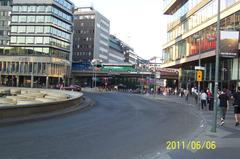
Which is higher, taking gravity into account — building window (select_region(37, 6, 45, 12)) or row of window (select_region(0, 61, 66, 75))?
building window (select_region(37, 6, 45, 12))

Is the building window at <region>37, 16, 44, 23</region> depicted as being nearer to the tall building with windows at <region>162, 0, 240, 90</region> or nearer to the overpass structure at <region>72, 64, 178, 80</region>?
the overpass structure at <region>72, 64, 178, 80</region>

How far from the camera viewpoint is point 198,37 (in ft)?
192

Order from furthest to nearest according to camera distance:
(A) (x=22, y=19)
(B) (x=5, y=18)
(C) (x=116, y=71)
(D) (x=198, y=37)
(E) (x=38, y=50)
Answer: (B) (x=5, y=18), (C) (x=116, y=71), (A) (x=22, y=19), (E) (x=38, y=50), (D) (x=198, y=37)

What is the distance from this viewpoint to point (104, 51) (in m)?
191

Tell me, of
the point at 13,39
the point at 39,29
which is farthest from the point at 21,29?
the point at 39,29

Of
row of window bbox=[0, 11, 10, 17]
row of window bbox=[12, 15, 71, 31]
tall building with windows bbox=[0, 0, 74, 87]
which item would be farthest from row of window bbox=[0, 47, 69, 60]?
row of window bbox=[0, 11, 10, 17]

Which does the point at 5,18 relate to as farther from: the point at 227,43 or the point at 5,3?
the point at 227,43

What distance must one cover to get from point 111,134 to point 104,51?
175m

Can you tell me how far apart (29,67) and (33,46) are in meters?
6.19

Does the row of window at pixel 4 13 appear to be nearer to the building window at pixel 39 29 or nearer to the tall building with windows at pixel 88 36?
the building window at pixel 39 29

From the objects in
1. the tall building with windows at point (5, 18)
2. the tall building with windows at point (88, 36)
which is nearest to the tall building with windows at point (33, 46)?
the tall building with windows at point (5, 18)

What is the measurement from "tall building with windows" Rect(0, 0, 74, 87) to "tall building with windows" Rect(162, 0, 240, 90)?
43.3m
